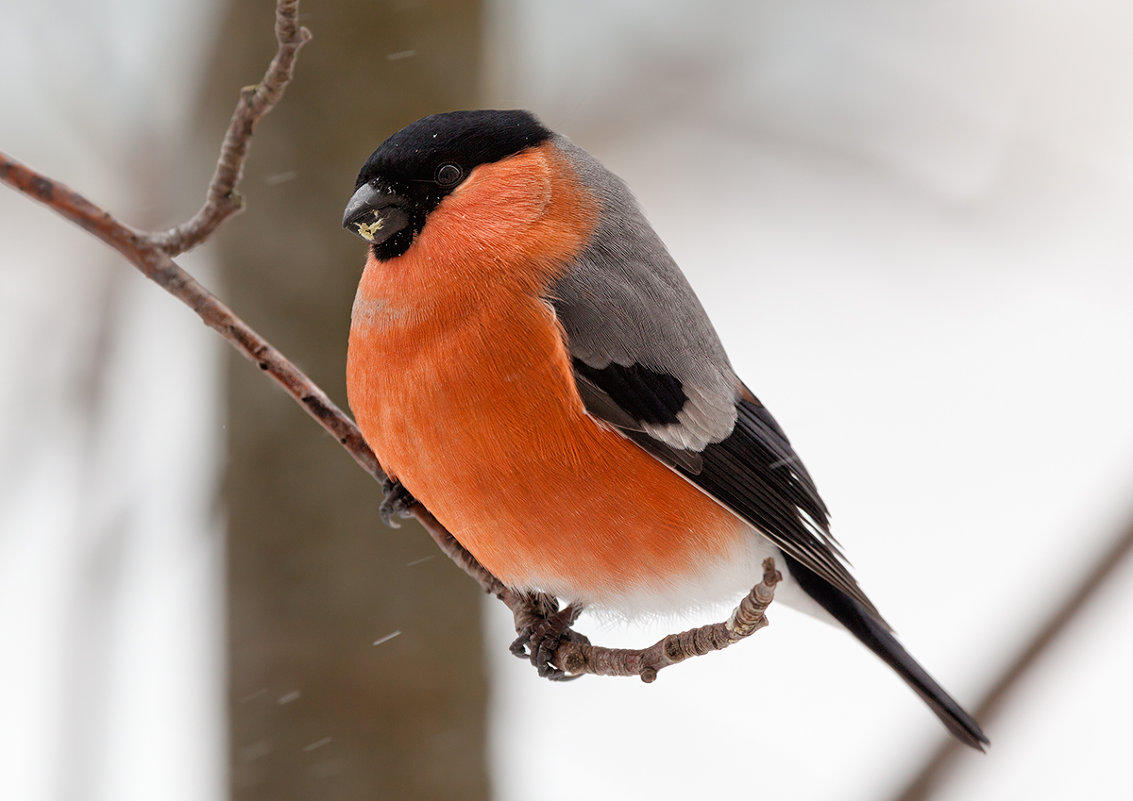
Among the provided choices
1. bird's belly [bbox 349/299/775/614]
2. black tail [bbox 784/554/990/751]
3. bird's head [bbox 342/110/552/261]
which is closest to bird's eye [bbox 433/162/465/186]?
bird's head [bbox 342/110/552/261]

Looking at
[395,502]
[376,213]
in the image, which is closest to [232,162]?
[376,213]

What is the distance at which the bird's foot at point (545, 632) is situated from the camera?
2.55m

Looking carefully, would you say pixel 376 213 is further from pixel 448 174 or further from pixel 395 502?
pixel 395 502

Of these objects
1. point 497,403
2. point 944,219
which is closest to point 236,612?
point 497,403

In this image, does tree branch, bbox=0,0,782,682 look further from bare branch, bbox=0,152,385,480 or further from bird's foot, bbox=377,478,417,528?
bird's foot, bbox=377,478,417,528

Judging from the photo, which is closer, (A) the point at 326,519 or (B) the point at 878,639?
(B) the point at 878,639

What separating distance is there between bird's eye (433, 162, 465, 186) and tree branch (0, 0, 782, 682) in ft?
1.69

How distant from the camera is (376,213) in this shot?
2463 mm

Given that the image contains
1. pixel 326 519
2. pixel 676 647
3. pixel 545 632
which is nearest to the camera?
pixel 676 647

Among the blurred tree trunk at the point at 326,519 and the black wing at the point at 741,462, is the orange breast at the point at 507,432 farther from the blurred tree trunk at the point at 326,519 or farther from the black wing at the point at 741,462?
the blurred tree trunk at the point at 326,519

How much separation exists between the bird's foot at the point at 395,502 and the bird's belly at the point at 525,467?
0.16 metres

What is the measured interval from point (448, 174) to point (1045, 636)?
65.5 inches

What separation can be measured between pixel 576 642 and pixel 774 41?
303cm

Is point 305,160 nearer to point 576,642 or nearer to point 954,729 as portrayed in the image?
point 576,642
